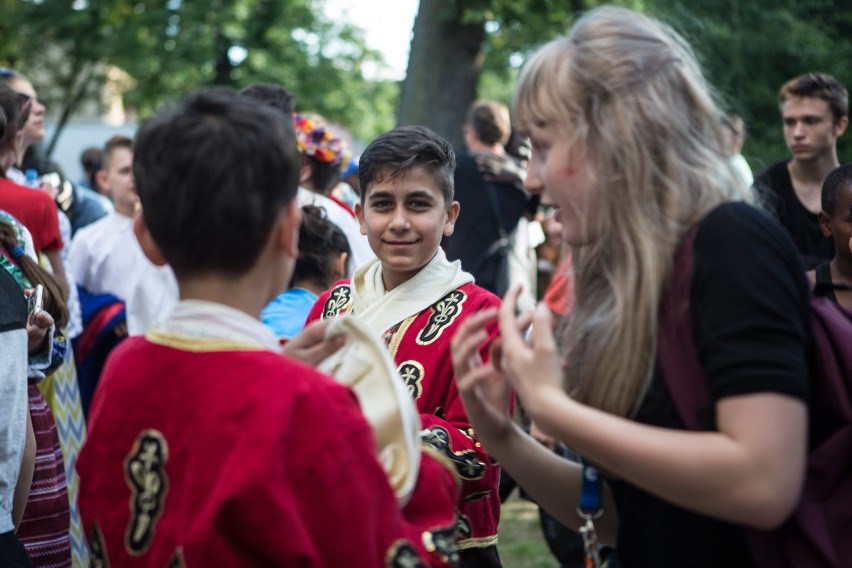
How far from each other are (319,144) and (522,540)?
2.69 m

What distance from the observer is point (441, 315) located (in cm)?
328

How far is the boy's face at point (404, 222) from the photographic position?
134 inches

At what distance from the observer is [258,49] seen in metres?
21.0

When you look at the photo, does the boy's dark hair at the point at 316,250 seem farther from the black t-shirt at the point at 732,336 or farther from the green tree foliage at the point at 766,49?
the green tree foliage at the point at 766,49

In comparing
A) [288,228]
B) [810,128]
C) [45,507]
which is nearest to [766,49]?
[810,128]

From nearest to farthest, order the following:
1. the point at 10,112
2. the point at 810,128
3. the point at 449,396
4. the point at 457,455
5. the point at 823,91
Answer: the point at 457,455, the point at 449,396, the point at 10,112, the point at 810,128, the point at 823,91

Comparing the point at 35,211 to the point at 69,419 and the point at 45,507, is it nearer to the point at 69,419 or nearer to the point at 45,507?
the point at 69,419

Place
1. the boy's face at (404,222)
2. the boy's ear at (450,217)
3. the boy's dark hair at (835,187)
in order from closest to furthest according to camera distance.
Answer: the boy's face at (404,222) < the boy's ear at (450,217) < the boy's dark hair at (835,187)

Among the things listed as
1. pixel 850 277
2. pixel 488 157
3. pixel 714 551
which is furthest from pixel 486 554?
pixel 488 157

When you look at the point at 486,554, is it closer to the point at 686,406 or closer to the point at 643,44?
the point at 686,406

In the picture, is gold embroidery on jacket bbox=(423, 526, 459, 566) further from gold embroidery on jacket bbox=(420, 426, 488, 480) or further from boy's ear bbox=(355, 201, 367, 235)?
boy's ear bbox=(355, 201, 367, 235)

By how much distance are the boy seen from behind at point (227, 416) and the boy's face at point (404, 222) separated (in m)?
1.36

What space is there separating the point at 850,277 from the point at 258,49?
715 inches

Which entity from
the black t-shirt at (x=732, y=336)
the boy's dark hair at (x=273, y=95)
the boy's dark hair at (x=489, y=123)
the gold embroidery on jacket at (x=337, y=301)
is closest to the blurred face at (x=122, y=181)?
the boy's dark hair at (x=273, y=95)
